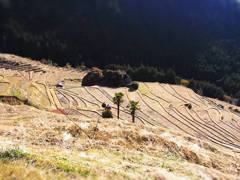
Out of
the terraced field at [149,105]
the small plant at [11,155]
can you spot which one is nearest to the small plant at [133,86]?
the terraced field at [149,105]

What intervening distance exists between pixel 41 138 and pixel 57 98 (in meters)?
73.9

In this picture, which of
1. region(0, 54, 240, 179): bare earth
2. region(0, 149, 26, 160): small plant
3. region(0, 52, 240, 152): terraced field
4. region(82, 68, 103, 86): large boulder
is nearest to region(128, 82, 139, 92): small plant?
region(0, 52, 240, 152): terraced field

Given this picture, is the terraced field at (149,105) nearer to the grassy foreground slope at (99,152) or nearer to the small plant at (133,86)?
the small plant at (133,86)

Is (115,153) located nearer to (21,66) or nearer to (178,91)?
(178,91)

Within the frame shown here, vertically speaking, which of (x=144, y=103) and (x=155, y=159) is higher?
(x=155, y=159)

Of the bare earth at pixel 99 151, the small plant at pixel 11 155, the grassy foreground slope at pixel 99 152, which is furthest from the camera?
the small plant at pixel 11 155

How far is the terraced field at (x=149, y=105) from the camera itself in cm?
10056

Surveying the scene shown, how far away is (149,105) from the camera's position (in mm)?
122812

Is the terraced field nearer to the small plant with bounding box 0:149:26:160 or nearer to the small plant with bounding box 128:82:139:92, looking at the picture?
the small plant with bounding box 128:82:139:92

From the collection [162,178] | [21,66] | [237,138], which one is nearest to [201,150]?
[162,178]

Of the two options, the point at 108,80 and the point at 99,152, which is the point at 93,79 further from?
the point at 99,152

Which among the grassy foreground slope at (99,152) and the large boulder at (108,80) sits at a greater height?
the grassy foreground slope at (99,152)

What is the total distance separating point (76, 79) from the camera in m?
161

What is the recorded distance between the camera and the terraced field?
101 m
